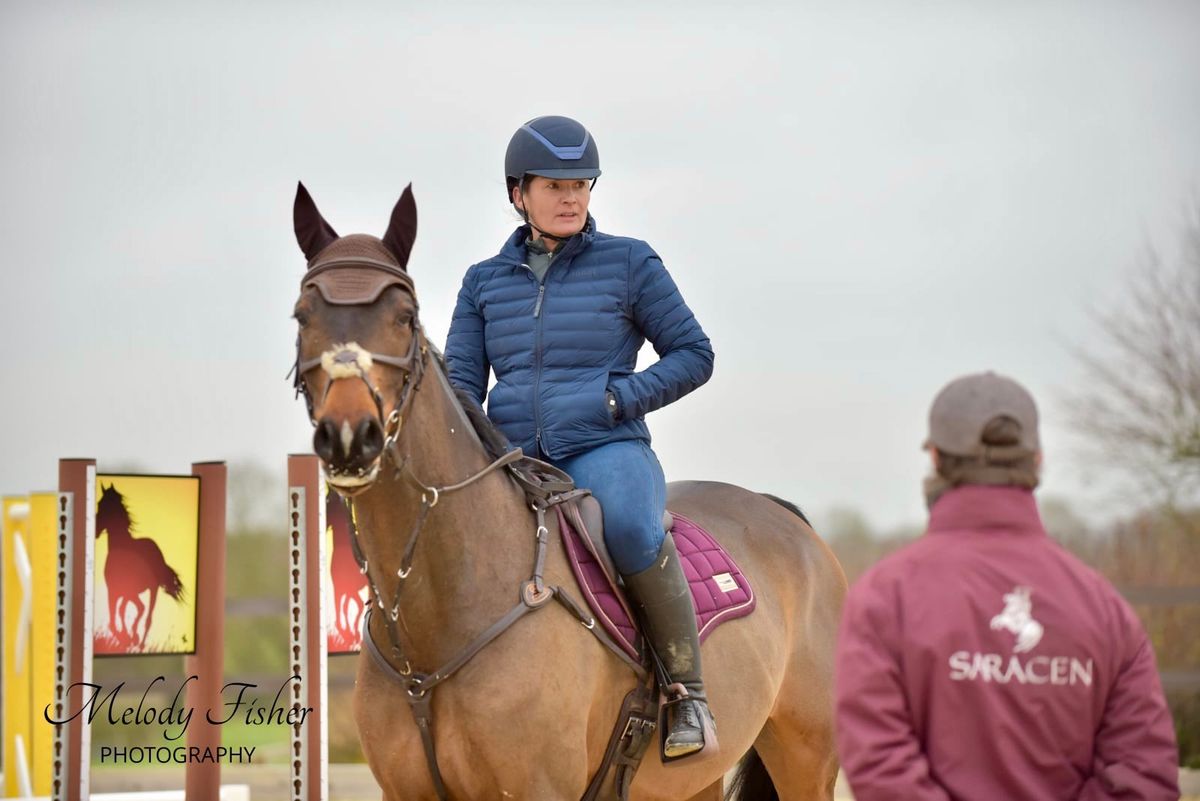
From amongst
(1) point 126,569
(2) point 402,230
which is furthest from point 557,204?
(1) point 126,569

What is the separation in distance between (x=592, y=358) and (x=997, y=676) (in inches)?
87.8

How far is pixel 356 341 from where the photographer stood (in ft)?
10.7

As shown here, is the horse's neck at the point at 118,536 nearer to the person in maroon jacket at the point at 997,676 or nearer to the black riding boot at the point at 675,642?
the black riding boot at the point at 675,642

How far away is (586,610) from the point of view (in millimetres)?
3967

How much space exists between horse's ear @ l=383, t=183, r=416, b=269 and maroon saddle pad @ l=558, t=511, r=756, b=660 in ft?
3.28

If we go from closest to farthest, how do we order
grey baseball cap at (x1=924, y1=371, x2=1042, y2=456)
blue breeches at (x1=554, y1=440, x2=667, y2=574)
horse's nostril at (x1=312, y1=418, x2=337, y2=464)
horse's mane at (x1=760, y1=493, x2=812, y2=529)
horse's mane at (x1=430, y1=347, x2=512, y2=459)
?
1. grey baseball cap at (x1=924, y1=371, x2=1042, y2=456)
2. horse's nostril at (x1=312, y1=418, x2=337, y2=464)
3. horse's mane at (x1=430, y1=347, x2=512, y2=459)
4. blue breeches at (x1=554, y1=440, x2=667, y2=574)
5. horse's mane at (x1=760, y1=493, x2=812, y2=529)

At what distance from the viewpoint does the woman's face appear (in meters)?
4.33

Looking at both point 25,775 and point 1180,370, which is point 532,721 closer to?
point 25,775

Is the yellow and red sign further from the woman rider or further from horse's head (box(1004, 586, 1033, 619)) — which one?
horse's head (box(1004, 586, 1033, 619))

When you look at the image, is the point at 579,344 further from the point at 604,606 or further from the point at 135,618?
the point at 135,618

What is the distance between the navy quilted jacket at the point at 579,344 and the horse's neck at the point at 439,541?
48 centimetres

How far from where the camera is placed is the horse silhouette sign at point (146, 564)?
6.35 meters

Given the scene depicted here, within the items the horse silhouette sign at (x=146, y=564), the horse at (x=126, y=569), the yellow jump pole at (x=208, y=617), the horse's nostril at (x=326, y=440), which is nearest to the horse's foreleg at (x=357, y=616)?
the yellow jump pole at (x=208, y=617)

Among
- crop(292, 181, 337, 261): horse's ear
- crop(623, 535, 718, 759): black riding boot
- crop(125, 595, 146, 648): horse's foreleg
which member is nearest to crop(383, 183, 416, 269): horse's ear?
crop(292, 181, 337, 261): horse's ear
